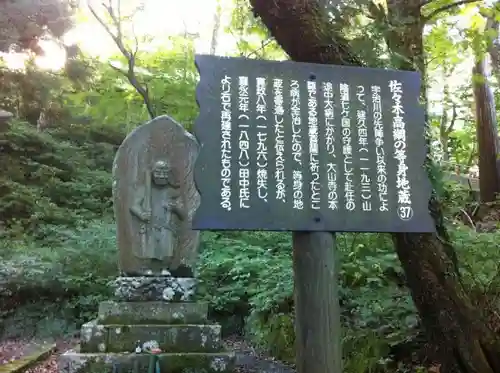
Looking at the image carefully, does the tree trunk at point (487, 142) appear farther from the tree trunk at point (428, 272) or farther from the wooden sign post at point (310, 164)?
the wooden sign post at point (310, 164)

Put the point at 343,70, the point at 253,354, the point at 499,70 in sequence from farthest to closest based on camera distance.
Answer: the point at 499,70, the point at 253,354, the point at 343,70

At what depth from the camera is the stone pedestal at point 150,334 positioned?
4590mm

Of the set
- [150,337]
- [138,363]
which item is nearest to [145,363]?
[138,363]

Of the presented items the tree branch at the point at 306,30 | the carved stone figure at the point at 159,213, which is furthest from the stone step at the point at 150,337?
the tree branch at the point at 306,30

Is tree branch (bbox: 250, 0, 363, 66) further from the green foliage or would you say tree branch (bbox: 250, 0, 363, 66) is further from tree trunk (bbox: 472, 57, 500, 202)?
the green foliage

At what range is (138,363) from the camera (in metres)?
4.61

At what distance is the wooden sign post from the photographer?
2750mm

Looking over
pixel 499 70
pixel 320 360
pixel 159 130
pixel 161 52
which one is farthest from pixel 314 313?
pixel 499 70

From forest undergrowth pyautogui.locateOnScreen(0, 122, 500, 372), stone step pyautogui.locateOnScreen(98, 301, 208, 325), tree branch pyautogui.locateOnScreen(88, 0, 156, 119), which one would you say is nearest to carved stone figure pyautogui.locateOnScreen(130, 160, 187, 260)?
stone step pyautogui.locateOnScreen(98, 301, 208, 325)

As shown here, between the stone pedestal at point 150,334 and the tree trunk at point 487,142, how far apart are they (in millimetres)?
7867

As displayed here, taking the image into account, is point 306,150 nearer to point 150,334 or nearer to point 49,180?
point 150,334

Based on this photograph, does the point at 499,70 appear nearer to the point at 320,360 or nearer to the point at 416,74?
the point at 416,74

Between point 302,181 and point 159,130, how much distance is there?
330 centimetres

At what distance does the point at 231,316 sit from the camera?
8.47 metres
